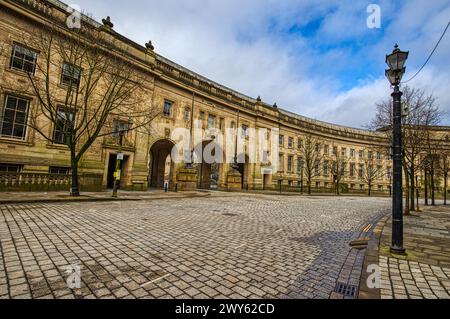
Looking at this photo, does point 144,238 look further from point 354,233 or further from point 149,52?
point 149,52

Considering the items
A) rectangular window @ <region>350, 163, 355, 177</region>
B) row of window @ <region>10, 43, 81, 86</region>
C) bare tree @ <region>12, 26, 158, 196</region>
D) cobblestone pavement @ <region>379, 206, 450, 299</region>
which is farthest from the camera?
rectangular window @ <region>350, 163, 355, 177</region>

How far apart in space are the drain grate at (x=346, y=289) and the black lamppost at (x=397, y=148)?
266 centimetres

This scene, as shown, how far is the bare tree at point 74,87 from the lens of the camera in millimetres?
12797

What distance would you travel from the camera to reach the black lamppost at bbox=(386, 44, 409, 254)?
5.22 metres

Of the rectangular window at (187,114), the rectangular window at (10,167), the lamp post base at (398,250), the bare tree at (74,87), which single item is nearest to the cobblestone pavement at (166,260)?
the lamp post base at (398,250)

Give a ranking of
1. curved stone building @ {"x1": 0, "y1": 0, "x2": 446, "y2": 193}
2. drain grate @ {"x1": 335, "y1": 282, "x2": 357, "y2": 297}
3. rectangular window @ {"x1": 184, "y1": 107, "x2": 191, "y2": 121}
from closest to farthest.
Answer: drain grate @ {"x1": 335, "y1": 282, "x2": 357, "y2": 297}
curved stone building @ {"x1": 0, "y1": 0, "x2": 446, "y2": 193}
rectangular window @ {"x1": 184, "y1": 107, "x2": 191, "y2": 121}

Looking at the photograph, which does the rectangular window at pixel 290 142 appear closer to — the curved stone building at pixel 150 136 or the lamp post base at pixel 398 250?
the curved stone building at pixel 150 136

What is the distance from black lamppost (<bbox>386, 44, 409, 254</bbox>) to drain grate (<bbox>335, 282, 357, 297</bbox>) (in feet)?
8.71

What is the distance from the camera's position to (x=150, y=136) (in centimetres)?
2327

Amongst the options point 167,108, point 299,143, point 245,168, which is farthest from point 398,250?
point 299,143

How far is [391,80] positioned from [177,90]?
23269mm

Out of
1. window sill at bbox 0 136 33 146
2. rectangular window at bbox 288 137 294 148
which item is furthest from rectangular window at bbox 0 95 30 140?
rectangular window at bbox 288 137 294 148

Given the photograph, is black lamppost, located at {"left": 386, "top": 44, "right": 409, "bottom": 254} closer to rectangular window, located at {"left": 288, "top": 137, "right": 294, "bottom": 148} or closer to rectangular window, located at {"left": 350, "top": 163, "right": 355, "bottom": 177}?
rectangular window, located at {"left": 288, "top": 137, "right": 294, "bottom": 148}
